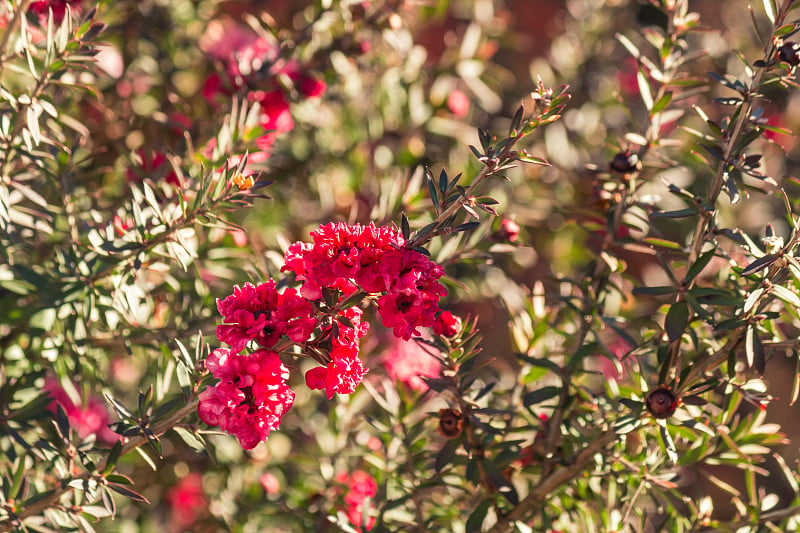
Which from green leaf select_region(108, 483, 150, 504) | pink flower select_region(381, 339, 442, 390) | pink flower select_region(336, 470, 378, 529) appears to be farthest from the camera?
pink flower select_region(381, 339, 442, 390)

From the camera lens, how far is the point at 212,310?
112 cm

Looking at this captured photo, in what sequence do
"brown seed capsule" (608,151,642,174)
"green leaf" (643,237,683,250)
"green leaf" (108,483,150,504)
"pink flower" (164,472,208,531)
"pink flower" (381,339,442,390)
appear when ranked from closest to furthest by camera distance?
"green leaf" (108,483,150,504) < "green leaf" (643,237,683,250) < "brown seed capsule" (608,151,642,174) < "pink flower" (381,339,442,390) < "pink flower" (164,472,208,531)

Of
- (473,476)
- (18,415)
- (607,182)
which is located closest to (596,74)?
(607,182)

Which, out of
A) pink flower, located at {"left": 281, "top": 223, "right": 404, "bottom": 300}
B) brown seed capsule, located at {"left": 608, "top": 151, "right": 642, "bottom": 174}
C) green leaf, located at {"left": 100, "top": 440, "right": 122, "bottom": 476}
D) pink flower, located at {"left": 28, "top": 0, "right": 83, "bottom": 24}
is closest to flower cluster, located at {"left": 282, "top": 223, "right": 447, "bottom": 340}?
pink flower, located at {"left": 281, "top": 223, "right": 404, "bottom": 300}

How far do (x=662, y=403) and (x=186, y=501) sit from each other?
1.05 m

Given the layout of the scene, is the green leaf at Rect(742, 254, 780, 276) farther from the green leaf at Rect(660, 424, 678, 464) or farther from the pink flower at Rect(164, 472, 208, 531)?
the pink flower at Rect(164, 472, 208, 531)

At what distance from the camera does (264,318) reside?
28.1 inches

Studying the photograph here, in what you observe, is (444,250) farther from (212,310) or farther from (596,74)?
(596,74)

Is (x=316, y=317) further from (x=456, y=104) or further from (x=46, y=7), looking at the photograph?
(x=456, y=104)

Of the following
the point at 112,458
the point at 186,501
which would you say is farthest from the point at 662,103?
the point at 186,501

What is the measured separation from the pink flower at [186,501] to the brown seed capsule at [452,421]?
2.48 feet

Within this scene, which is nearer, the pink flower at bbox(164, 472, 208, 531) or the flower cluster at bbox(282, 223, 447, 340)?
the flower cluster at bbox(282, 223, 447, 340)

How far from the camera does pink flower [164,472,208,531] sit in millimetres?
1470

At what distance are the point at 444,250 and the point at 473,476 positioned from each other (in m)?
0.34
